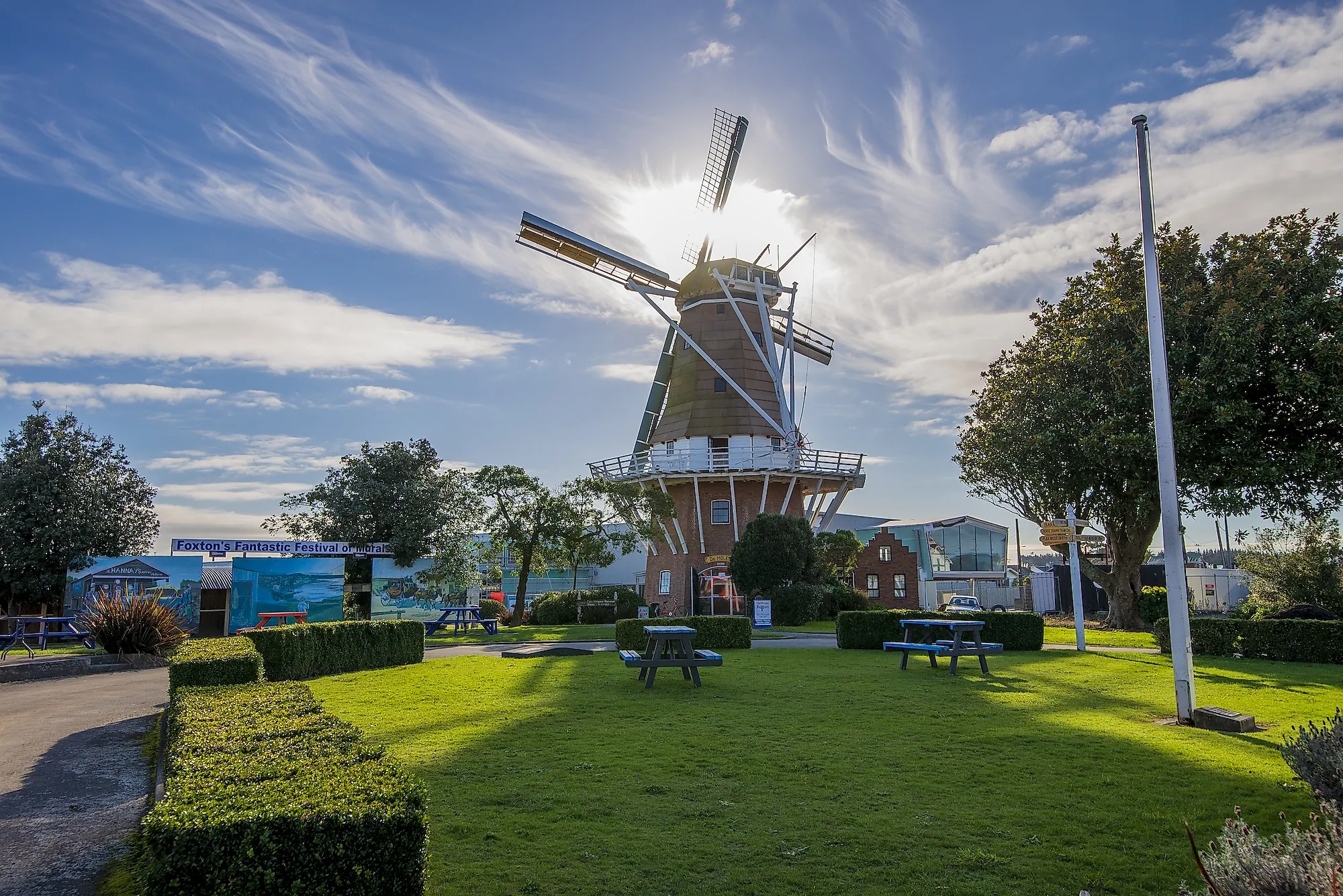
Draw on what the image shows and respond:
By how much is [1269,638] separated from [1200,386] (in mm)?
5817

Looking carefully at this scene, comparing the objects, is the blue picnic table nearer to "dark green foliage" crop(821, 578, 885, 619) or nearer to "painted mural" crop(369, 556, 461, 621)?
"painted mural" crop(369, 556, 461, 621)

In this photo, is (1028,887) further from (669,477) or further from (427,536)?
(427,536)

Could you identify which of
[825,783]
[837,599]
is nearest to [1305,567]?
[837,599]

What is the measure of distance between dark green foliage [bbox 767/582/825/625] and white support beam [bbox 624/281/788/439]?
23.7 ft

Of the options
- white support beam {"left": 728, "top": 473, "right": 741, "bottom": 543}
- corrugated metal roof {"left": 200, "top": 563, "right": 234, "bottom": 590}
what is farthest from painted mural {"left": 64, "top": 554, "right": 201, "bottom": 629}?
white support beam {"left": 728, "top": 473, "right": 741, "bottom": 543}

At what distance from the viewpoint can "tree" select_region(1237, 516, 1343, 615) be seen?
2645 centimetres

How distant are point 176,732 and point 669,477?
29374 mm

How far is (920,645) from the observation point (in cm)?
1456

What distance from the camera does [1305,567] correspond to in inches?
1061

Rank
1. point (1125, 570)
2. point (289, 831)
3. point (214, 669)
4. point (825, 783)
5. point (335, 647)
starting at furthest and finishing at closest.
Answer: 1. point (1125, 570)
2. point (335, 647)
3. point (214, 669)
4. point (825, 783)
5. point (289, 831)

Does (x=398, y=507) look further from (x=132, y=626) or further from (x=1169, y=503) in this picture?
(x=1169, y=503)

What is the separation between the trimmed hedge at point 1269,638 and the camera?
1717 cm

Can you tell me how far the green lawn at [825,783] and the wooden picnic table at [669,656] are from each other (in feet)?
1.39

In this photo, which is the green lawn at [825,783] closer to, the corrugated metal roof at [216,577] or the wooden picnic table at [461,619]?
the wooden picnic table at [461,619]
